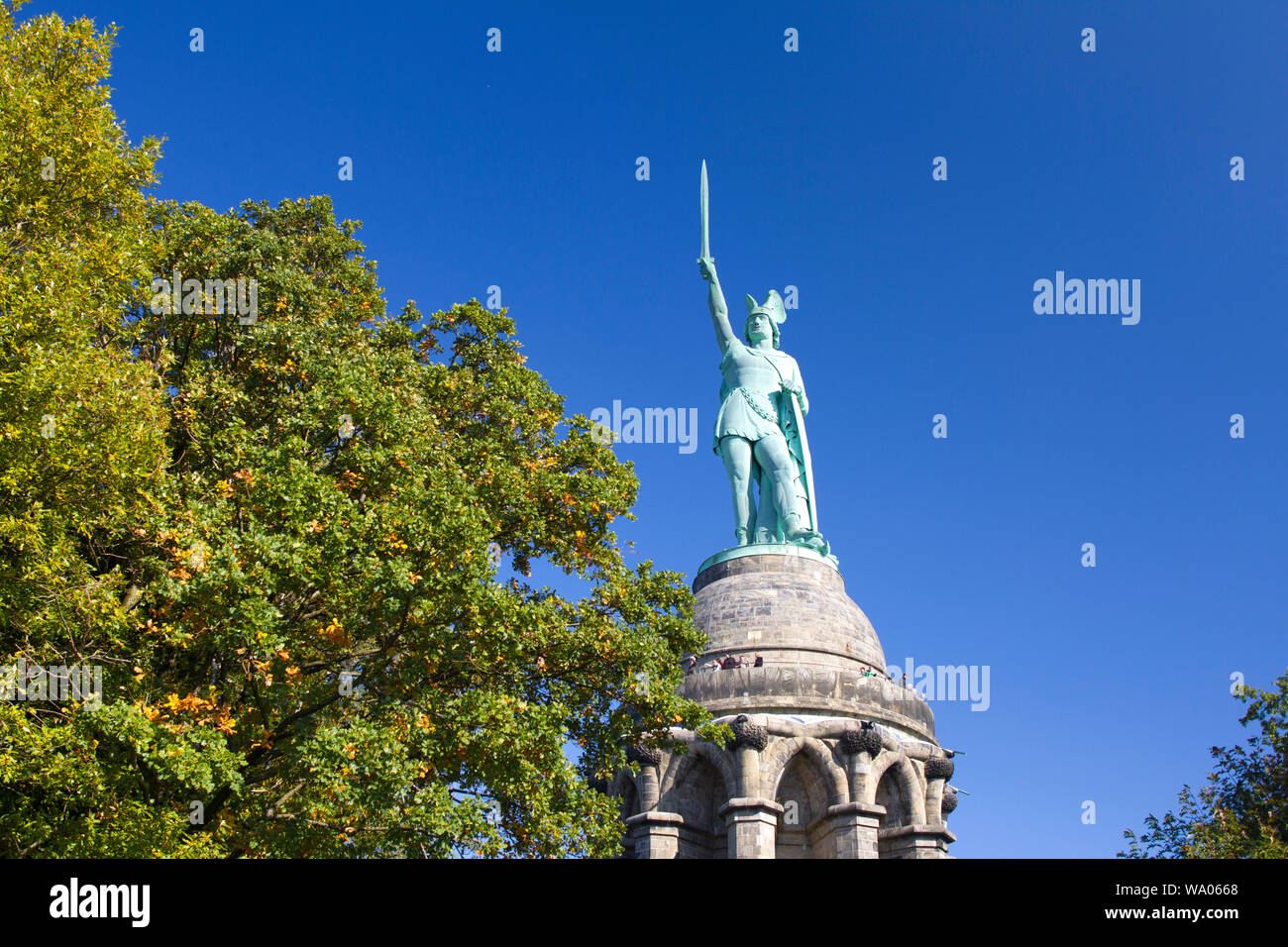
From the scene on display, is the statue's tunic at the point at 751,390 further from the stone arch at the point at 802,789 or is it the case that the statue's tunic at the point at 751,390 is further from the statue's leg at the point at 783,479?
the stone arch at the point at 802,789

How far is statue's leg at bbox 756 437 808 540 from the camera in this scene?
93.8 ft

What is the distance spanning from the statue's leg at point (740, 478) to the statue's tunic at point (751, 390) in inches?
10.3

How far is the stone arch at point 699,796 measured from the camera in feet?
77.5

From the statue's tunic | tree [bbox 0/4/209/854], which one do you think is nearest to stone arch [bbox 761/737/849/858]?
the statue's tunic

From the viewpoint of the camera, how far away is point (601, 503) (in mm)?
16922

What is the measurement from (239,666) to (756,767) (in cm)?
1221

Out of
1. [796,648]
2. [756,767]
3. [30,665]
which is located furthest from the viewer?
[796,648]

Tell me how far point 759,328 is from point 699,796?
41.9ft

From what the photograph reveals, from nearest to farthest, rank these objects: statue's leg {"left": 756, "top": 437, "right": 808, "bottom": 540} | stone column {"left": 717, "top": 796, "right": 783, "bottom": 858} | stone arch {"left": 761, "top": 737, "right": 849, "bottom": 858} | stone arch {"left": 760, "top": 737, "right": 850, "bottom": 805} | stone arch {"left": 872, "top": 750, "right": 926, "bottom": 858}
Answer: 1. stone column {"left": 717, "top": 796, "right": 783, "bottom": 858}
2. stone arch {"left": 760, "top": 737, "right": 850, "bottom": 805}
3. stone arch {"left": 761, "top": 737, "right": 849, "bottom": 858}
4. stone arch {"left": 872, "top": 750, "right": 926, "bottom": 858}
5. statue's leg {"left": 756, "top": 437, "right": 808, "bottom": 540}

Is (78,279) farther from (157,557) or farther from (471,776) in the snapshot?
(471,776)

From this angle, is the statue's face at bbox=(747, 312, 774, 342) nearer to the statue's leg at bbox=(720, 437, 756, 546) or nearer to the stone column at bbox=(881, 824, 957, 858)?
the statue's leg at bbox=(720, 437, 756, 546)

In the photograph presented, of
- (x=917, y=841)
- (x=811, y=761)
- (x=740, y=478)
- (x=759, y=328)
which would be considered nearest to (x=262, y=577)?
(x=811, y=761)

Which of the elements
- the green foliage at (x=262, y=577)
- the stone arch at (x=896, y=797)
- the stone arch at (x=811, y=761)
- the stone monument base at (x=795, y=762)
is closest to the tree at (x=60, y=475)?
the green foliage at (x=262, y=577)
